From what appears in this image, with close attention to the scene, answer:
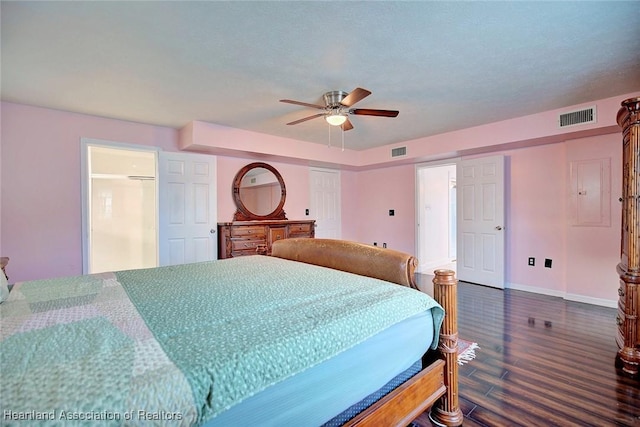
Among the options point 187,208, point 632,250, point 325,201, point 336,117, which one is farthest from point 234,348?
point 325,201

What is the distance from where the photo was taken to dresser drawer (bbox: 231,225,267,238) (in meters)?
4.35

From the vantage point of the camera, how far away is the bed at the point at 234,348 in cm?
70

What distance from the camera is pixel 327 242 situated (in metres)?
2.21

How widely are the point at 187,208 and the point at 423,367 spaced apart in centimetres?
360

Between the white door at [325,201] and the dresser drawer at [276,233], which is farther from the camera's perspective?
the white door at [325,201]

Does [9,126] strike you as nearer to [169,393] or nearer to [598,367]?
[169,393]

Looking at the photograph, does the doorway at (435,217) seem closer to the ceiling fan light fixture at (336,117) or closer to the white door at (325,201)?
the white door at (325,201)

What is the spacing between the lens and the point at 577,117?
10.9 ft

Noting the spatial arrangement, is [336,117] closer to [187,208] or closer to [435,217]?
[187,208]

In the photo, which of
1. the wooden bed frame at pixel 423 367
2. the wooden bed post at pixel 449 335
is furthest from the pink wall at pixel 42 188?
the wooden bed post at pixel 449 335

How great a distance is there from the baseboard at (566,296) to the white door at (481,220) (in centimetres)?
23

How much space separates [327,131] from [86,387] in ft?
13.2

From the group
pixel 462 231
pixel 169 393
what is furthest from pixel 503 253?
pixel 169 393

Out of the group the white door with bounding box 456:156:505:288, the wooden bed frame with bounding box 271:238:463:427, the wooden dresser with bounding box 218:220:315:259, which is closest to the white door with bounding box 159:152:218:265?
the wooden dresser with bounding box 218:220:315:259
